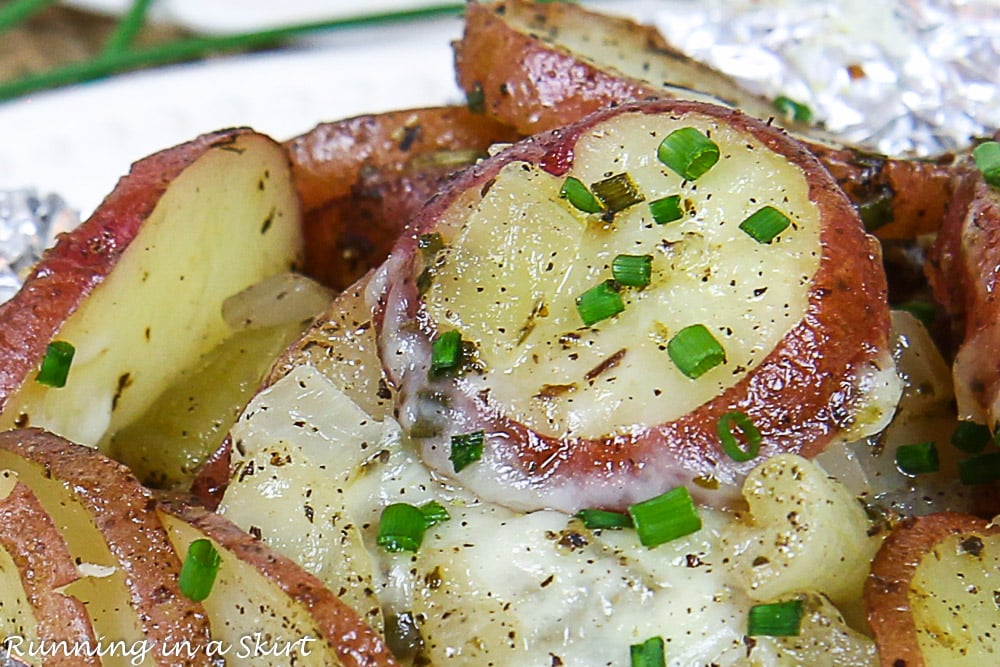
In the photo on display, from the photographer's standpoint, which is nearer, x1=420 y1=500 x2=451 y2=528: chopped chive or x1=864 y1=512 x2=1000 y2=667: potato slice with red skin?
x1=864 y1=512 x2=1000 y2=667: potato slice with red skin

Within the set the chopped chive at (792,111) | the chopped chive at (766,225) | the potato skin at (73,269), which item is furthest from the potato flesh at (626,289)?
the chopped chive at (792,111)

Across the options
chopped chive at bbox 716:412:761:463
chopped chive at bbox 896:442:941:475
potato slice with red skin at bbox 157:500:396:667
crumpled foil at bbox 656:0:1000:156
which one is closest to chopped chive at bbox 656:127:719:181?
chopped chive at bbox 716:412:761:463

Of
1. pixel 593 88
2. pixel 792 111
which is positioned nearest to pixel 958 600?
pixel 593 88

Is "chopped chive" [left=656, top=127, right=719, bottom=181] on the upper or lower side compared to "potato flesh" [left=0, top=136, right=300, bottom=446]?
upper

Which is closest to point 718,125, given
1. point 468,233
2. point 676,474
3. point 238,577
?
point 468,233

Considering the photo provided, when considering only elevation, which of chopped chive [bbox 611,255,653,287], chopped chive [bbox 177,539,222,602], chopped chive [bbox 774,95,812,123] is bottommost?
chopped chive [bbox 774,95,812,123]

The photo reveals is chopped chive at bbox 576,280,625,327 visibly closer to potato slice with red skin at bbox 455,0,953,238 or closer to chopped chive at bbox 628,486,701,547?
chopped chive at bbox 628,486,701,547

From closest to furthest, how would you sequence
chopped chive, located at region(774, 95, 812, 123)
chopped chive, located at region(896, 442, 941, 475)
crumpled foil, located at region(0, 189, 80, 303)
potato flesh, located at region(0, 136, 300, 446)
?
chopped chive, located at region(896, 442, 941, 475) → potato flesh, located at region(0, 136, 300, 446) → chopped chive, located at region(774, 95, 812, 123) → crumpled foil, located at region(0, 189, 80, 303)

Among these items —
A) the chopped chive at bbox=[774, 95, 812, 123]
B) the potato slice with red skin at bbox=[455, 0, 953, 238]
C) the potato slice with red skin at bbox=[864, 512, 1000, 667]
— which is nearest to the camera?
the potato slice with red skin at bbox=[864, 512, 1000, 667]
